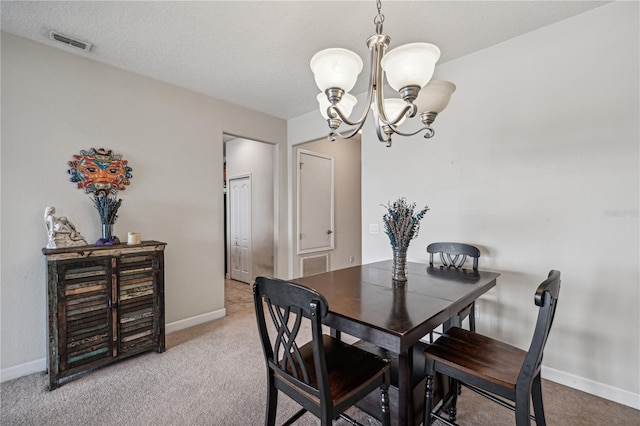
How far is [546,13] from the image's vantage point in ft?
6.53

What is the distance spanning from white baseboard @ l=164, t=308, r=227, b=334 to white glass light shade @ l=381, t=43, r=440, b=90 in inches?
122

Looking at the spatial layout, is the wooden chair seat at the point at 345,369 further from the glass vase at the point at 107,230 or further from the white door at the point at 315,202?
the white door at the point at 315,202

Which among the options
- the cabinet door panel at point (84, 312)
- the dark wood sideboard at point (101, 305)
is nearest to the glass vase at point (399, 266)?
the dark wood sideboard at point (101, 305)

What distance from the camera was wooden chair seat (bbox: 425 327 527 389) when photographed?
129cm

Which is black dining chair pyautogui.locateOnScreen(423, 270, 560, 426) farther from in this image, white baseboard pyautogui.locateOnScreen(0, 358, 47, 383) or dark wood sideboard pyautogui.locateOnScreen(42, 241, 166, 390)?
white baseboard pyautogui.locateOnScreen(0, 358, 47, 383)

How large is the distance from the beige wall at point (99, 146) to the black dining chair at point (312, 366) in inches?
84.5

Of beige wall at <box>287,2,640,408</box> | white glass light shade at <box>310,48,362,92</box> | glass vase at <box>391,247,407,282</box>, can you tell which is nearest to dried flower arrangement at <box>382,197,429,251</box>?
glass vase at <box>391,247,407,282</box>

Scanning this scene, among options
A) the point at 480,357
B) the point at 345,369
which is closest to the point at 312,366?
the point at 345,369

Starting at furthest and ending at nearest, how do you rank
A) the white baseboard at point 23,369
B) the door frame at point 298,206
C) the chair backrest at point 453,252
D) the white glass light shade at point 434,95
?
the door frame at point 298,206
the chair backrest at point 453,252
the white baseboard at point 23,369
the white glass light shade at point 434,95

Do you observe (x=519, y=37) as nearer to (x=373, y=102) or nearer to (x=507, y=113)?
(x=507, y=113)

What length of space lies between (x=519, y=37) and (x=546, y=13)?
0.83 feet

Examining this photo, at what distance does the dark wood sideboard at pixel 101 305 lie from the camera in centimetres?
204

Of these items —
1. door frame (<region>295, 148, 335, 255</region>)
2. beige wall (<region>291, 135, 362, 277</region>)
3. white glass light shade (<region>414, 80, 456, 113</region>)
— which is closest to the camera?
white glass light shade (<region>414, 80, 456, 113</region>)

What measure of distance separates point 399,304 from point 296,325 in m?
0.58
